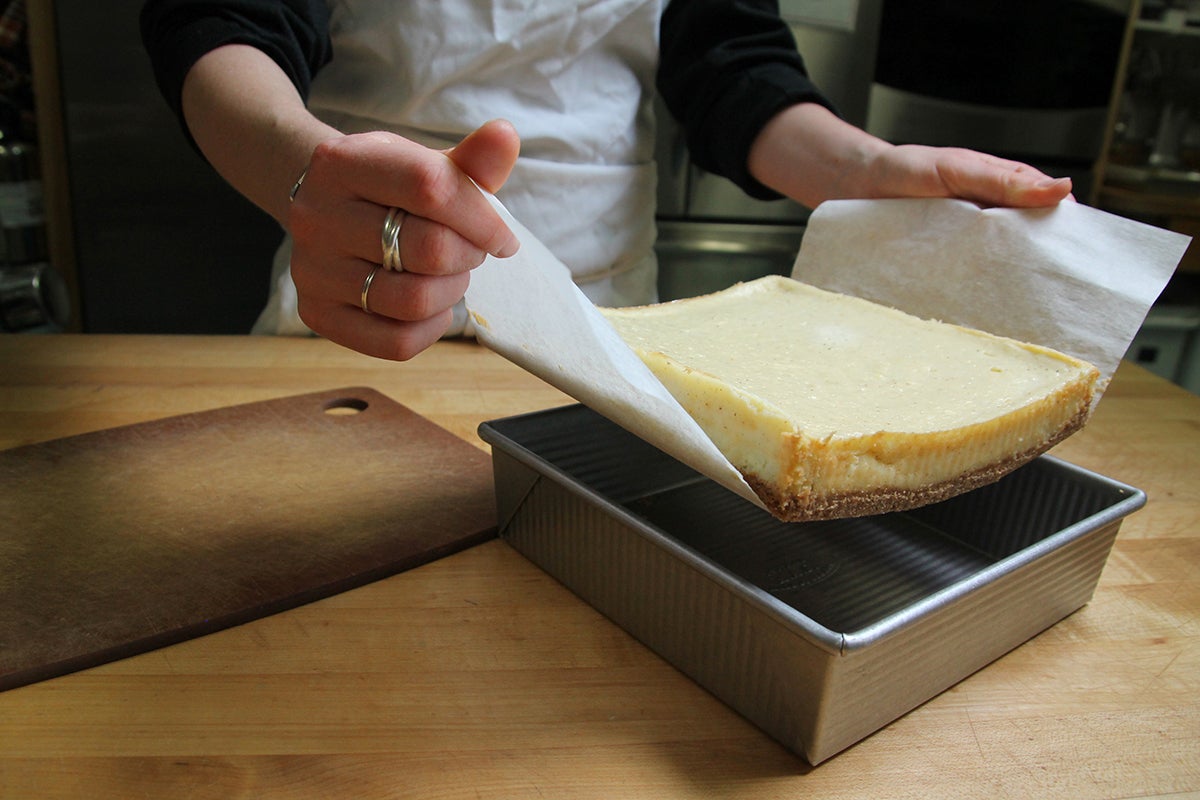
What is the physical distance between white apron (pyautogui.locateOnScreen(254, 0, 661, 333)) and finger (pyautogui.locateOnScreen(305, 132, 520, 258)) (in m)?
0.55

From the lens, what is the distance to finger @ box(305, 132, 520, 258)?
1.55 ft

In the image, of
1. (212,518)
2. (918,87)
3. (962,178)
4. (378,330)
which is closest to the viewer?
(378,330)

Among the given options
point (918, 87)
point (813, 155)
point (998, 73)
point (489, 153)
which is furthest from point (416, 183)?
point (998, 73)

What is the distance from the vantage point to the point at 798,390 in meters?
0.57

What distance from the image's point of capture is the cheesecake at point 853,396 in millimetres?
497

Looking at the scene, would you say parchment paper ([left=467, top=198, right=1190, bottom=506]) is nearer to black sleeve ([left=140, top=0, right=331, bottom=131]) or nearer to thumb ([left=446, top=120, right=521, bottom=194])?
thumb ([left=446, top=120, right=521, bottom=194])

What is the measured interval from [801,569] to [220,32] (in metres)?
0.71

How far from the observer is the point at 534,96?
1.07 m

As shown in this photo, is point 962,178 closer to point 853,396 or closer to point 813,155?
point 813,155

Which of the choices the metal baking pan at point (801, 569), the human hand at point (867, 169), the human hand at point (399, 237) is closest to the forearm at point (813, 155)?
the human hand at point (867, 169)

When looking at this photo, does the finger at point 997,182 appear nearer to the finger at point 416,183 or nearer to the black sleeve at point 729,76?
the black sleeve at point 729,76

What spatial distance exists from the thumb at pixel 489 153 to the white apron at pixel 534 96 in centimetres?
59

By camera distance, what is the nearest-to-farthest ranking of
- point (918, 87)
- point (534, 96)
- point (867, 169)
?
point (867, 169)
point (534, 96)
point (918, 87)

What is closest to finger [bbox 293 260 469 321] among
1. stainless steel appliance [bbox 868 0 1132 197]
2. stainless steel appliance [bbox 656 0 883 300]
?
stainless steel appliance [bbox 656 0 883 300]
